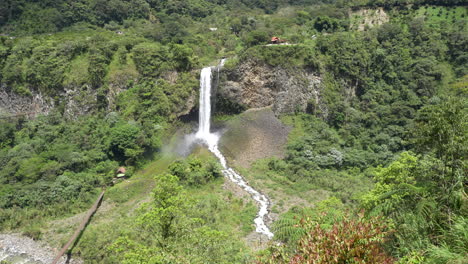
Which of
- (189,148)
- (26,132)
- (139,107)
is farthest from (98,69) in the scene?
(189,148)

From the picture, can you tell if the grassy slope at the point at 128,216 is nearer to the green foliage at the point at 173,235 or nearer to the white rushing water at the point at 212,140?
the white rushing water at the point at 212,140

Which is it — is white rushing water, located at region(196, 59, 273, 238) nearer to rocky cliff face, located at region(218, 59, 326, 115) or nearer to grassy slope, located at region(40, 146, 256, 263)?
grassy slope, located at region(40, 146, 256, 263)

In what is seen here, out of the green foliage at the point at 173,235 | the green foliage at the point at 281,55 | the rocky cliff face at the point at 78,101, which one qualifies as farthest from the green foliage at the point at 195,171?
the green foliage at the point at 281,55

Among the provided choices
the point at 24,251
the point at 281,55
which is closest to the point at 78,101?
the point at 24,251

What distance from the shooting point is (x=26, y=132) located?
32750 millimetres

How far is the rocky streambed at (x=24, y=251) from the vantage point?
63.5 ft

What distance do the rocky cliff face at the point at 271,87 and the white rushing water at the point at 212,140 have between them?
1640mm

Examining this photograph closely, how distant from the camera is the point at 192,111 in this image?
35.3 m

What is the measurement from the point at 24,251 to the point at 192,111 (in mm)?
19768

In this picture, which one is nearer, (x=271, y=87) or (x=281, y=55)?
(x=281, y=55)

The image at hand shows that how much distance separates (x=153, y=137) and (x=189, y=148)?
3.75m

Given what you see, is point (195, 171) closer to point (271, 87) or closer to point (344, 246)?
point (271, 87)

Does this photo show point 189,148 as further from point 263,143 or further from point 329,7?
point 329,7

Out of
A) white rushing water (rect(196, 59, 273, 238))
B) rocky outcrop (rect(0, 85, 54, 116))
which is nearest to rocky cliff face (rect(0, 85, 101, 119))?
rocky outcrop (rect(0, 85, 54, 116))
